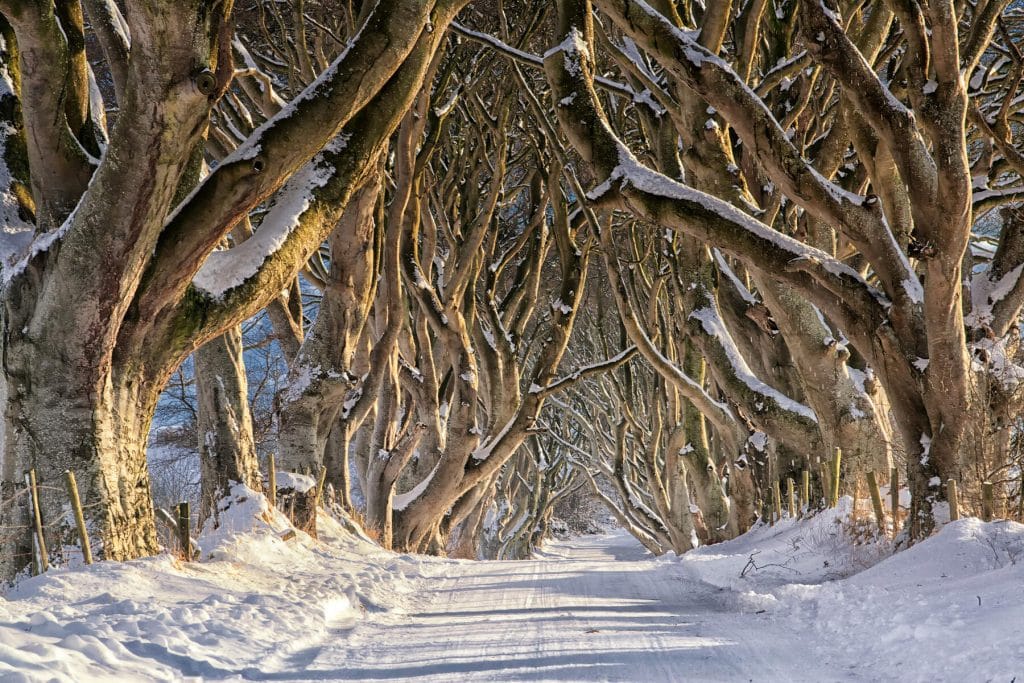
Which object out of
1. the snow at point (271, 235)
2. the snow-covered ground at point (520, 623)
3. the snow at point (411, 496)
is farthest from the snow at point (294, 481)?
the snow at point (271, 235)

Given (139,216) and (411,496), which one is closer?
(139,216)

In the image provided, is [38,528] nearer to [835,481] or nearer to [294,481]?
[294,481]

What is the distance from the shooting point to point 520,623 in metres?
5.30

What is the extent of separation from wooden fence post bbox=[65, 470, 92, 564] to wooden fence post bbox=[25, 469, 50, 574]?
178 millimetres

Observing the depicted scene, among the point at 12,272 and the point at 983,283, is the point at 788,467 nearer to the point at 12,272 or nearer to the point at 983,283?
the point at 983,283

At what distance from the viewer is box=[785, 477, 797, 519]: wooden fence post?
30.7ft

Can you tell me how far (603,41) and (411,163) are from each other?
2660 millimetres

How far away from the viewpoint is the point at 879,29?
26.7 feet

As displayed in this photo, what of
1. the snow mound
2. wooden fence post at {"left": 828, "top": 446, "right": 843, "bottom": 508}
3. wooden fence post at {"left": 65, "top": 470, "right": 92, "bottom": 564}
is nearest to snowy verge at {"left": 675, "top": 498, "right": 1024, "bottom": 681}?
wooden fence post at {"left": 828, "top": 446, "right": 843, "bottom": 508}

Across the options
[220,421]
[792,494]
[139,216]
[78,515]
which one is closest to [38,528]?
[78,515]

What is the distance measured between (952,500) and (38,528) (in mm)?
5696

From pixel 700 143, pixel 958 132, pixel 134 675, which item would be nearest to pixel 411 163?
pixel 700 143

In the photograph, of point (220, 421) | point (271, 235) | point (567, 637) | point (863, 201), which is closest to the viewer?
point (567, 637)

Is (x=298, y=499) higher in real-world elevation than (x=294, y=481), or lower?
lower
